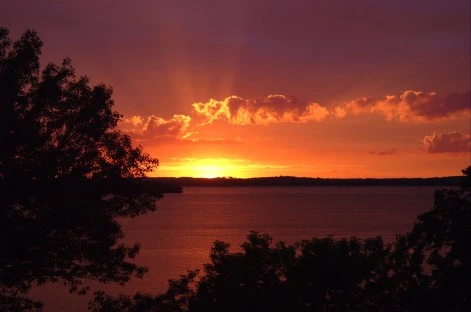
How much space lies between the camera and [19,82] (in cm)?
1947

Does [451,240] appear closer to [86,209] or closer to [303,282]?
[303,282]

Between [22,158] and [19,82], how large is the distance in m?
2.77

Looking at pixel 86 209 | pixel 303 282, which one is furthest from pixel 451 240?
pixel 86 209

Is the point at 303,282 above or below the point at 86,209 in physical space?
below

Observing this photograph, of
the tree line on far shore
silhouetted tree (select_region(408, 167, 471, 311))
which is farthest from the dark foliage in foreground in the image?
silhouetted tree (select_region(408, 167, 471, 311))

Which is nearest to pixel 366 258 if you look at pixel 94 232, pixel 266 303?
pixel 266 303

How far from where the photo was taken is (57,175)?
1908 cm

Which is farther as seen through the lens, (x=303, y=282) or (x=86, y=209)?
(x=303, y=282)

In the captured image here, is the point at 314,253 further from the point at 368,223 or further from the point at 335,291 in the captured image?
the point at 368,223

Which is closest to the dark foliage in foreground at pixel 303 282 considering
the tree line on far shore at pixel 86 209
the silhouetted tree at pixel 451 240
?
the tree line on far shore at pixel 86 209

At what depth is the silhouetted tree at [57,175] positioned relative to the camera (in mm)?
18203

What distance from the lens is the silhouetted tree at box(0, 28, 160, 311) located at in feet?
59.7

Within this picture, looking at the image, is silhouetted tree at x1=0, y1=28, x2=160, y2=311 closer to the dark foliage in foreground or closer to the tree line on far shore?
the tree line on far shore

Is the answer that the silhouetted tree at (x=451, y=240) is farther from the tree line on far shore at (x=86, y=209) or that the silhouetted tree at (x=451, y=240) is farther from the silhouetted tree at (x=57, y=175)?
the silhouetted tree at (x=57, y=175)
